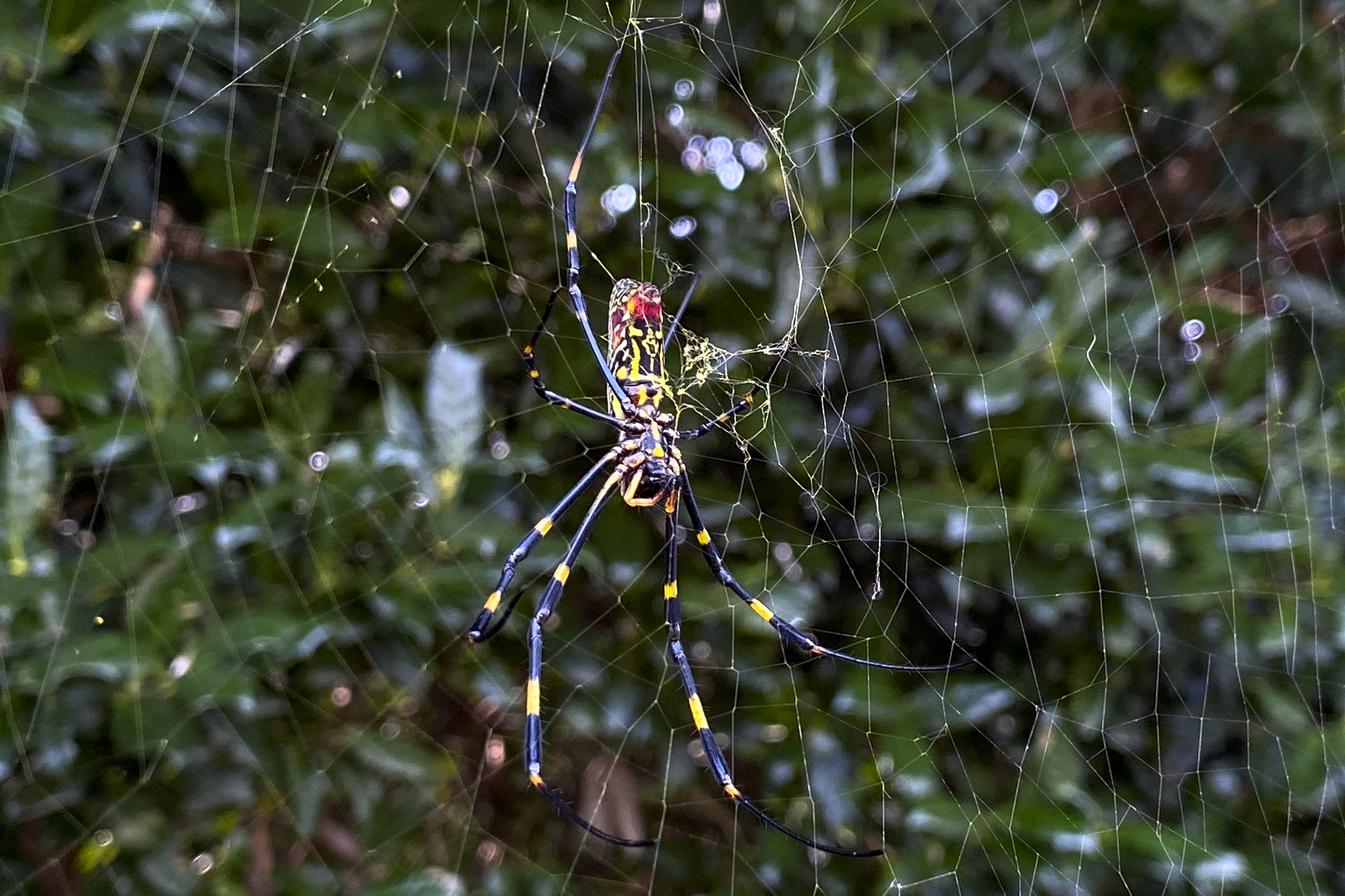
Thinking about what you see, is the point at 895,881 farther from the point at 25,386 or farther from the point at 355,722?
the point at 25,386

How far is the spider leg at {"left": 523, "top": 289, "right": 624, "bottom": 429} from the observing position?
97cm

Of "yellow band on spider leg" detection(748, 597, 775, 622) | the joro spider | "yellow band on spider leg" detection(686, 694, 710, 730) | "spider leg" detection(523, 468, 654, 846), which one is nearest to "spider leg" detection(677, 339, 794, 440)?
the joro spider

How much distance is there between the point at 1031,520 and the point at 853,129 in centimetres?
51

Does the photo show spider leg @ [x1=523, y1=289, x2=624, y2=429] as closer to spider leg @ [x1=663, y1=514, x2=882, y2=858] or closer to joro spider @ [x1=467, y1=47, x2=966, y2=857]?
joro spider @ [x1=467, y1=47, x2=966, y2=857]

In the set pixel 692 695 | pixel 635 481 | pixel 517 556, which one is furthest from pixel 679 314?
pixel 692 695

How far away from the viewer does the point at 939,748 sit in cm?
101

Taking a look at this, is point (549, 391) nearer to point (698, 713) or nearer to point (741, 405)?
point (741, 405)

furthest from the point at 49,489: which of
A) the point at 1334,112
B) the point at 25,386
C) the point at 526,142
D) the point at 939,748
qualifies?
the point at 1334,112

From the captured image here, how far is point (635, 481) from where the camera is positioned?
3.24 feet

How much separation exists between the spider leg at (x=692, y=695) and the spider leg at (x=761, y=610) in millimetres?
31

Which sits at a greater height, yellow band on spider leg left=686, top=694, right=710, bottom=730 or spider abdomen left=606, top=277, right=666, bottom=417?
spider abdomen left=606, top=277, right=666, bottom=417

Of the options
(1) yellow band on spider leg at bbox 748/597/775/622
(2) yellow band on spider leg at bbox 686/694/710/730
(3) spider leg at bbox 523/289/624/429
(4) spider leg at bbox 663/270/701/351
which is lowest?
(2) yellow band on spider leg at bbox 686/694/710/730

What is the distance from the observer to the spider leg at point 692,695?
951mm

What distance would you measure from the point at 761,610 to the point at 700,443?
0.24 meters
